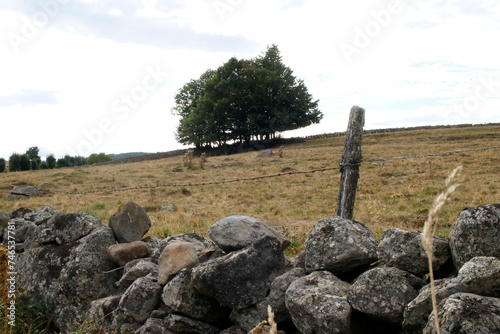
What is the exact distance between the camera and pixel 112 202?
14.1 m

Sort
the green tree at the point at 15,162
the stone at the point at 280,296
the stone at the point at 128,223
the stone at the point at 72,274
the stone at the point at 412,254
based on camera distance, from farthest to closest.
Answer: the green tree at the point at 15,162 < the stone at the point at 128,223 < the stone at the point at 72,274 < the stone at the point at 280,296 < the stone at the point at 412,254

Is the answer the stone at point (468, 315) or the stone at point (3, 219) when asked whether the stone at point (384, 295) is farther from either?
the stone at point (3, 219)

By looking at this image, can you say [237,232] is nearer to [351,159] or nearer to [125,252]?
[351,159]

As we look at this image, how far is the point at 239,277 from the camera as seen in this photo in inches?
147

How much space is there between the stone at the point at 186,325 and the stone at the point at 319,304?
3.78 feet

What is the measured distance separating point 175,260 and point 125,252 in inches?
50.6

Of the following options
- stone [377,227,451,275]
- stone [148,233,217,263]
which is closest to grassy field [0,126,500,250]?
stone [148,233,217,263]

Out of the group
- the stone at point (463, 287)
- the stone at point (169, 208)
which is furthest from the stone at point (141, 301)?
the stone at point (169, 208)

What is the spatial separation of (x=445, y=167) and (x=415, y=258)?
49.9 feet

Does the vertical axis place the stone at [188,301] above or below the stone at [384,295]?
below

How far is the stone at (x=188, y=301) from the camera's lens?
3.94 m

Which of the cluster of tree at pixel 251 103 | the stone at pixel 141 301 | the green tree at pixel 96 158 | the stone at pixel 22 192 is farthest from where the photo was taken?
the green tree at pixel 96 158

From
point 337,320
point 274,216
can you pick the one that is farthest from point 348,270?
point 274,216

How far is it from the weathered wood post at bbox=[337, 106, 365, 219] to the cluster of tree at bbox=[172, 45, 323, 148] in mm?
42273
